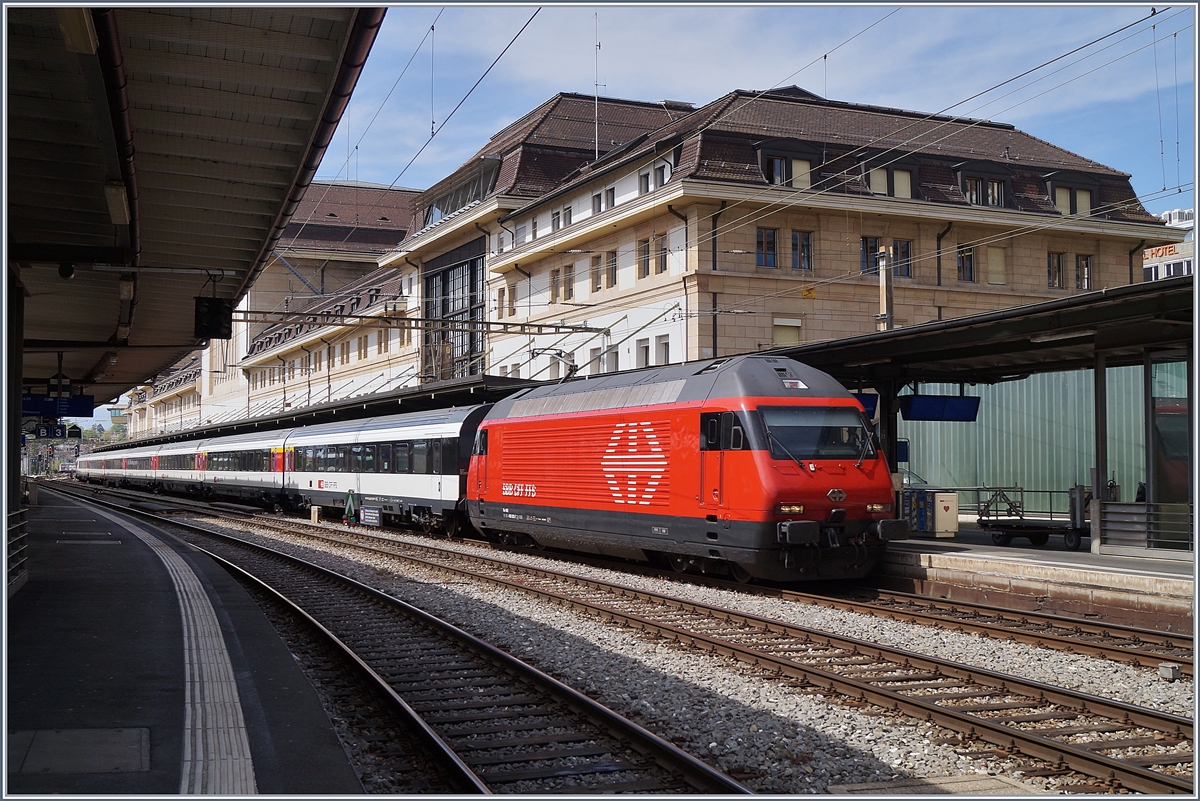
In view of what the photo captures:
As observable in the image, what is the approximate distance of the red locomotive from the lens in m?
14.4

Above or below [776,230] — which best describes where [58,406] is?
below

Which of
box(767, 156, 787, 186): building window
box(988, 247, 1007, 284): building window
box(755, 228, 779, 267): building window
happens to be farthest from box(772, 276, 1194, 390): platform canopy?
box(988, 247, 1007, 284): building window

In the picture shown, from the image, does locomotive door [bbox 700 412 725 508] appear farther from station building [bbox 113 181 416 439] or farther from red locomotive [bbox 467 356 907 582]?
station building [bbox 113 181 416 439]

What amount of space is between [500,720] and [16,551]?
8531 millimetres

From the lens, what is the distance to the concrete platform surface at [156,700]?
21.6 feet

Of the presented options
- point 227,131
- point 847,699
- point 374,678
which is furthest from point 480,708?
point 227,131

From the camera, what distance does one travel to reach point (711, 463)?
15250 mm

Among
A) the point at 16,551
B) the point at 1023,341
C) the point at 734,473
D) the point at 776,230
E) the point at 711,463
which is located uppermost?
the point at 776,230

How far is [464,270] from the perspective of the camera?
4900 cm

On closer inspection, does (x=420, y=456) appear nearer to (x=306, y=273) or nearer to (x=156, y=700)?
(x=156, y=700)

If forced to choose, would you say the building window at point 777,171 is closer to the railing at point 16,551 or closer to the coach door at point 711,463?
the coach door at point 711,463

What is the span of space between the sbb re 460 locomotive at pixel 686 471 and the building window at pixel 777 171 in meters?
15.2

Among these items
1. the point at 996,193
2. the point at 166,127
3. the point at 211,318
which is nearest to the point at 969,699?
the point at 166,127

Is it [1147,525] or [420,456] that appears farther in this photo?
[420,456]
